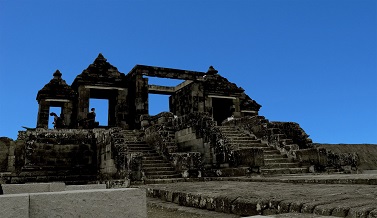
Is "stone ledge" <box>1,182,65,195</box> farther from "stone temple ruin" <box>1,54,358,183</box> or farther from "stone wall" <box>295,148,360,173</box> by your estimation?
"stone wall" <box>295,148,360,173</box>

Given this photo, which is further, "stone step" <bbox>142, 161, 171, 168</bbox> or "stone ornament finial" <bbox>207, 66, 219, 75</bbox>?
"stone ornament finial" <bbox>207, 66, 219, 75</bbox>

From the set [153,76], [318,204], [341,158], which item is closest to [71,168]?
[153,76]

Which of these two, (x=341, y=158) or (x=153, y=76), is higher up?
(x=153, y=76)

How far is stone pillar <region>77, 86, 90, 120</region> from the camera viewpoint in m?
19.7

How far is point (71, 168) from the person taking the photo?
43.1 ft

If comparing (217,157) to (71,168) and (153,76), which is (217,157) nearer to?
(71,168)

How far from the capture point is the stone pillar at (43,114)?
2039 centimetres

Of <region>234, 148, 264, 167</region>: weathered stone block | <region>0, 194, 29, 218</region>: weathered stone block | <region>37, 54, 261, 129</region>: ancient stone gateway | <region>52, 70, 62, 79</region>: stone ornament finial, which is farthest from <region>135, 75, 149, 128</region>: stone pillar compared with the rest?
<region>0, 194, 29, 218</region>: weathered stone block

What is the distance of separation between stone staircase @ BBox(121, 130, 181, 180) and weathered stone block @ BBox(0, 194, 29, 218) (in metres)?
7.15

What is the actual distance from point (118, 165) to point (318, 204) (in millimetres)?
8293

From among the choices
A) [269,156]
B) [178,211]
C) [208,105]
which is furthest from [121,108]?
[178,211]

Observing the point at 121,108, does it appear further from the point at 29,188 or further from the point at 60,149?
the point at 29,188

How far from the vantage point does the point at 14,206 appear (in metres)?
2.61

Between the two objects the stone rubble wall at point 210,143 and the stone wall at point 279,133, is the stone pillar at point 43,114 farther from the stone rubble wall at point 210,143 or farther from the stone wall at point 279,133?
the stone wall at point 279,133
